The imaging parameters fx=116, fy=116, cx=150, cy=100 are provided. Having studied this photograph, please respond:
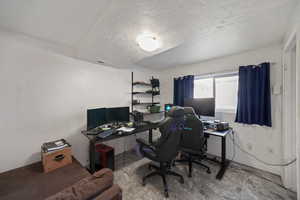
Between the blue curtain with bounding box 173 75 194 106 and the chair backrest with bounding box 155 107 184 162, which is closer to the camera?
the chair backrest with bounding box 155 107 184 162

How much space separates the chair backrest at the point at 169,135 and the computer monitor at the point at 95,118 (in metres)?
Answer: 1.19

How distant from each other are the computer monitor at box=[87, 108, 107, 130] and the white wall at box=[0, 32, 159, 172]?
362mm

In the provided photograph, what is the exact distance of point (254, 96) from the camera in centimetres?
218

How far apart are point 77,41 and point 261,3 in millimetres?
2306

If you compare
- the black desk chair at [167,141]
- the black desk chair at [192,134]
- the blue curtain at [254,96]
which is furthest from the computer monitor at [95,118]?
the blue curtain at [254,96]

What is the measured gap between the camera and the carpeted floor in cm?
160

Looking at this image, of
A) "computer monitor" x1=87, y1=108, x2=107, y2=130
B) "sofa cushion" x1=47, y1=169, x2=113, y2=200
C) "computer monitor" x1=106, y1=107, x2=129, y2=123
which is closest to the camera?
"sofa cushion" x1=47, y1=169, x2=113, y2=200

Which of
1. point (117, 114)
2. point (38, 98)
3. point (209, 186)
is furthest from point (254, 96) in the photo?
point (38, 98)

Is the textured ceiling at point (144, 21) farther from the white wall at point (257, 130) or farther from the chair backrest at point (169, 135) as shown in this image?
the chair backrest at point (169, 135)

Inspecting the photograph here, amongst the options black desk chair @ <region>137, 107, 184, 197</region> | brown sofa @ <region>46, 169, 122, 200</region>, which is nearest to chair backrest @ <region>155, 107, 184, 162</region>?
black desk chair @ <region>137, 107, 184, 197</region>

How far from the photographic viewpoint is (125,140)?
2.94 metres

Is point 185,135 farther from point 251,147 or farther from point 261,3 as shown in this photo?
point 261,3

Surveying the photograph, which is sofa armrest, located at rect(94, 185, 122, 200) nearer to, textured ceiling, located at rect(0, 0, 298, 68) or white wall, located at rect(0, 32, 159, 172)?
textured ceiling, located at rect(0, 0, 298, 68)

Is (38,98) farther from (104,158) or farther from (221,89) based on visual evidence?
(221,89)
